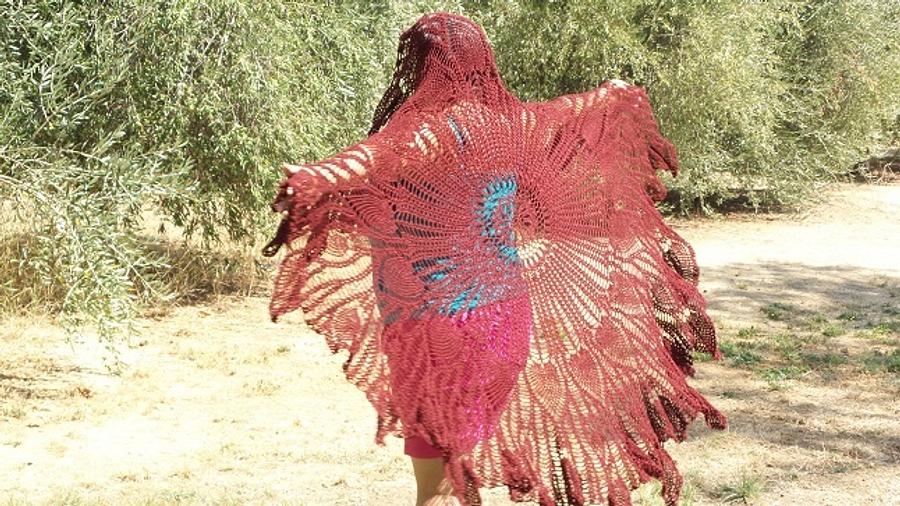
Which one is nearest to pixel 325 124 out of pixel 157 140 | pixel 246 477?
pixel 157 140

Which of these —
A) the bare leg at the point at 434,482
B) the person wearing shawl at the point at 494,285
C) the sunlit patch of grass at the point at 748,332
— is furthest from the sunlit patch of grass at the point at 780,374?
the bare leg at the point at 434,482

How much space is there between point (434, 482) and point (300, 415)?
11.0 feet

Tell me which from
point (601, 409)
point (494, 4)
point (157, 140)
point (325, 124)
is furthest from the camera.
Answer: point (494, 4)

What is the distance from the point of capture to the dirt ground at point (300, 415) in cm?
514

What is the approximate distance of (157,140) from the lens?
26.3 feet

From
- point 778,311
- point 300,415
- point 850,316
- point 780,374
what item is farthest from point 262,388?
point 850,316

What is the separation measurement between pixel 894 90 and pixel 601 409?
1493 cm

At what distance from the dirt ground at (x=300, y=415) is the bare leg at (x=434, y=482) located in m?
1.78

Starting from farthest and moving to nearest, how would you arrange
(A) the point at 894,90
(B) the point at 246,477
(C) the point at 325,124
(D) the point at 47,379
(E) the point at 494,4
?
(A) the point at 894,90 < (E) the point at 494,4 < (C) the point at 325,124 < (D) the point at 47,379 < (B) the point at 246,477

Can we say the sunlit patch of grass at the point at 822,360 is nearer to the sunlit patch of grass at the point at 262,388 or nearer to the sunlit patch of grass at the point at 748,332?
the sunlit patch of grass at the point at 748,332

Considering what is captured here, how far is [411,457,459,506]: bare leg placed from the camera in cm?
315

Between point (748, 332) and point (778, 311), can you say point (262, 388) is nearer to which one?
point (748, 332)

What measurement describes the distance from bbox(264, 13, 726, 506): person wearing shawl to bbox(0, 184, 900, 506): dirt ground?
139cm

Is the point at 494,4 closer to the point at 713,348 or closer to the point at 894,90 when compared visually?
the point at 894,90
